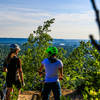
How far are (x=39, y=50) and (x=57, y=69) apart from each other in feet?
42.1

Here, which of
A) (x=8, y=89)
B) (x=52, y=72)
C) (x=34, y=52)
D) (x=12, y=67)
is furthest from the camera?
(x=34, y=52)

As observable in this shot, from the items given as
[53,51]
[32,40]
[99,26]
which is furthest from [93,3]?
[32,40]

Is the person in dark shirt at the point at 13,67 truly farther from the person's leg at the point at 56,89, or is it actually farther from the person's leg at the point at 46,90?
the person's leg at the point at 56,89

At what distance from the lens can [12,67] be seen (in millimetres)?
5277

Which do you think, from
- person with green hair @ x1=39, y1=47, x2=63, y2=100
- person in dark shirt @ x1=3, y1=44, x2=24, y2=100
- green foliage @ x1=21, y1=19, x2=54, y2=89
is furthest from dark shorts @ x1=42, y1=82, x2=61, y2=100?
green foliage @ x1=21, y1=19, x2=54, y2=89

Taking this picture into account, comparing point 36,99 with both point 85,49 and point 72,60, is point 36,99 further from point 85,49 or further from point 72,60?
point 72,60

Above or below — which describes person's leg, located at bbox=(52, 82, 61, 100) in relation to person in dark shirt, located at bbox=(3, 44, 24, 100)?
below

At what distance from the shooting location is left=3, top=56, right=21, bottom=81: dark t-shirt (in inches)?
206

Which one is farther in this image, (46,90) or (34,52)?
(34,52)

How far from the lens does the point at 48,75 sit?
459cm

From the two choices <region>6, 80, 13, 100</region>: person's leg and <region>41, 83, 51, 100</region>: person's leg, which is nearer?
<region>41, 83, 51, 100</region>: person's leg

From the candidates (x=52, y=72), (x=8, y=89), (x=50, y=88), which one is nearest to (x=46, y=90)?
(x=50, y=88)

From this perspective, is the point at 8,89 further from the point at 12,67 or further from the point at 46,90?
the point at 46,90

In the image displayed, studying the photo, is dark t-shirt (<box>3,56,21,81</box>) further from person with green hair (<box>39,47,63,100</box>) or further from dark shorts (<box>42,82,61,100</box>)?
dark shorts (<box>42,82,61,100</box>)
